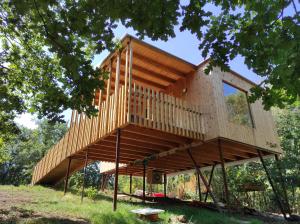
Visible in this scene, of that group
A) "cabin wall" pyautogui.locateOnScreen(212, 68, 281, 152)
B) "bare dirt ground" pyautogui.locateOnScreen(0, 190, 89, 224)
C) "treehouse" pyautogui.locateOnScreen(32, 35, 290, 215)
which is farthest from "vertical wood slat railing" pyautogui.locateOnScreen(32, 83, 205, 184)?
"bare dirt ground" pyautogui.locateOnScreen(0, 190, 89, 224)

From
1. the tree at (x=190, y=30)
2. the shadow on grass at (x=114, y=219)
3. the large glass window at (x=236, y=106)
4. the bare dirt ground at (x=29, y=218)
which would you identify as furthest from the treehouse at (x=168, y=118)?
the tree at (x=190, y=30)

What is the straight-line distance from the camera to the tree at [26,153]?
103 feet

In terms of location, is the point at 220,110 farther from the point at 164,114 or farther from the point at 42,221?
the point at 42,221

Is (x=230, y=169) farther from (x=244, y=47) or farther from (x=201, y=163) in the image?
(x=244, y=47)

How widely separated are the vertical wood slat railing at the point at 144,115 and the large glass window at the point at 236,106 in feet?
4.60

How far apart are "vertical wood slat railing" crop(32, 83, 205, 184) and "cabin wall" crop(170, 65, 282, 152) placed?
472 millimetres

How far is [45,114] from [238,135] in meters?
7.67

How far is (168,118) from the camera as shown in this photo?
8727mm

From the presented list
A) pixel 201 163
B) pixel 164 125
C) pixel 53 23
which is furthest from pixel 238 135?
pixel 53 23

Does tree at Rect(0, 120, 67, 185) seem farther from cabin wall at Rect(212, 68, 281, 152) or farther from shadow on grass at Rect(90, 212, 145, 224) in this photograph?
shadow on grass at Rect(90, 212, 145, 224)

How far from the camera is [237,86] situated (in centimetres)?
1121

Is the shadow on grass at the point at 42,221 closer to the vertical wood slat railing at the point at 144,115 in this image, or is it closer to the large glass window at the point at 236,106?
the vertical wood slat railing at the point at 144,115

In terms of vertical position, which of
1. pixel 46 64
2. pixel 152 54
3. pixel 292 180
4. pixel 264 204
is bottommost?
pixel 264 204

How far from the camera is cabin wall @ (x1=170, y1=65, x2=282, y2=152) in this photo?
961 cm
